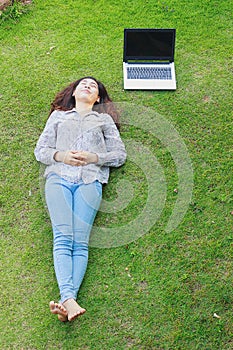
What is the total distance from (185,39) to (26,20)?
1.84 m

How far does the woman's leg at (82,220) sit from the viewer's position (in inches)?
169

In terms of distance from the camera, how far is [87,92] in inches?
204

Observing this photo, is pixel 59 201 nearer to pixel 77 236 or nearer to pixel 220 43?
pixel 77 236

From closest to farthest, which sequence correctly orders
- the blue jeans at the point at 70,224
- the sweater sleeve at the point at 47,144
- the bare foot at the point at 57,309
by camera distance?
the bare foot at the point at 57,309 < the blue jeans at the point at 70,224 < the sweater sleeve at the point at 47,144

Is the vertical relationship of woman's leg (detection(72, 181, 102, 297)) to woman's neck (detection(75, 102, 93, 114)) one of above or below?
below

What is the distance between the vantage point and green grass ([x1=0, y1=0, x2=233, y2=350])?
4.11 meters

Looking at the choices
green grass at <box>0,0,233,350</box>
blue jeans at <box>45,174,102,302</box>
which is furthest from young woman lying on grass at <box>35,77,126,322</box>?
green grass at <box>0,0,233,350</box>

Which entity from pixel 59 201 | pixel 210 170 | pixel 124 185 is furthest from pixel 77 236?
pixel 210 170

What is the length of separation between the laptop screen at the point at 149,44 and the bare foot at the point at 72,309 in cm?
280

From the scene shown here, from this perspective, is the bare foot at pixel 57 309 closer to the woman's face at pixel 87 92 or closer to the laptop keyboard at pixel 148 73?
the woman's face at pixel 87 92

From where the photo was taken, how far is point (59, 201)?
4.57 m

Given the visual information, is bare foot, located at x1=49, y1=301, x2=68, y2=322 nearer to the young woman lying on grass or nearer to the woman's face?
the young woman lying on grass

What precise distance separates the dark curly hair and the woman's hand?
1.90ft

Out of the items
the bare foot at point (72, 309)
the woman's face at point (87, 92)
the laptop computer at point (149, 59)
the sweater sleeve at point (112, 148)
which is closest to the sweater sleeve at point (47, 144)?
the woman's face at point (87, 92)
